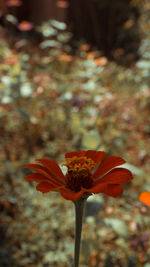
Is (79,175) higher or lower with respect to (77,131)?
lower

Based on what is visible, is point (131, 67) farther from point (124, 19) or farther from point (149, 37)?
point (124, 19)

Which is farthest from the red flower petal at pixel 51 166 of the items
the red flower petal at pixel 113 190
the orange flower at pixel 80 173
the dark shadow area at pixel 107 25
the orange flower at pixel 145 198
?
the dark shadow area at pixel 107 25

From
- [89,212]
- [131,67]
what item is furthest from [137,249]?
[131,67]

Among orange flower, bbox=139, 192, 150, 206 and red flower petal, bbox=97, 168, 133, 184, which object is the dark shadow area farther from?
red flower petal, bbox=97, 168, 133, 184

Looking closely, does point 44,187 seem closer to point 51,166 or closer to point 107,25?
point 51,166

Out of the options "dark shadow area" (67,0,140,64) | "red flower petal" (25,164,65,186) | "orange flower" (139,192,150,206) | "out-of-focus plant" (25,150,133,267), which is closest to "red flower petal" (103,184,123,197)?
"out-of-focus plant" (25,150,133,267)

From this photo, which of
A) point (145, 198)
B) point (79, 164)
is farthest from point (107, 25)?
point (79, 164)

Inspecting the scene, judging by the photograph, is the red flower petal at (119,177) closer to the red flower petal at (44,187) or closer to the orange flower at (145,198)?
the red flower petal at (44,187)
